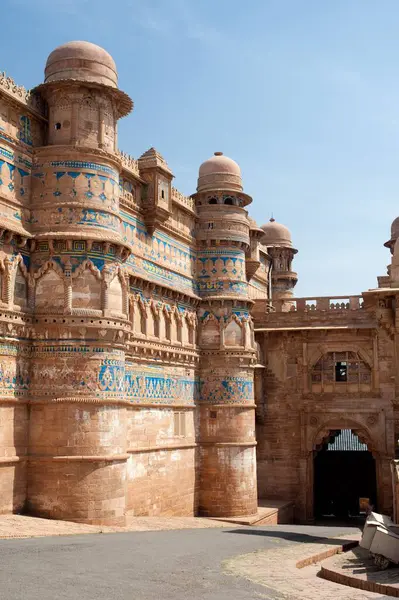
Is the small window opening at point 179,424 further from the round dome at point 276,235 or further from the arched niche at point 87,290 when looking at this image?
the round dome at point 276,235

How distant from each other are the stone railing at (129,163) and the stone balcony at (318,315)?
9.53 m

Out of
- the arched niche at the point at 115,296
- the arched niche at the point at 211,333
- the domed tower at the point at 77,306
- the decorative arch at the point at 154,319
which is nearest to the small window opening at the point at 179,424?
the arched niche at the point at 211,333

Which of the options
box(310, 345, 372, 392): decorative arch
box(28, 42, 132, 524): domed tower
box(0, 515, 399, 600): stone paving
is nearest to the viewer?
box(0, 515, 399, 600): stone paving

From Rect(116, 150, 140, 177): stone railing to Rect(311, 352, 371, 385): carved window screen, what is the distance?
11.0 metres

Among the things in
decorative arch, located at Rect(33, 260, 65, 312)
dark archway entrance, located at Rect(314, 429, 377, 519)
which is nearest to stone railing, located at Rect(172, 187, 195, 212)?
decorative arch, located at Rect(33, 260, 65, 312)

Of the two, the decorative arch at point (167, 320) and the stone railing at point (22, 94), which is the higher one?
the stone railing at point (22, 94)

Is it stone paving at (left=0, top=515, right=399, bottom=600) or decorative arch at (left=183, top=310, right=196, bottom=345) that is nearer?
stone paving at (left=0, top=515, right=399, bottom=600)

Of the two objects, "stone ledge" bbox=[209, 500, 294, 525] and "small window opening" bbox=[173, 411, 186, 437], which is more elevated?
"small window opening" bbox=[173, 411, 186, 437]

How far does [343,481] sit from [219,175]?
14556 mm

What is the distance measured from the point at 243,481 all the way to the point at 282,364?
230 inches

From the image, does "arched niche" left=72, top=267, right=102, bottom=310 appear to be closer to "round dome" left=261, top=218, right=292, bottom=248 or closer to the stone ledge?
the stone ledge

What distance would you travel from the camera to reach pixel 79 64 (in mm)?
15945

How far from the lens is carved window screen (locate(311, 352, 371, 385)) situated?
2620cm

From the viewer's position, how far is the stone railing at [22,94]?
14844 millimetres
